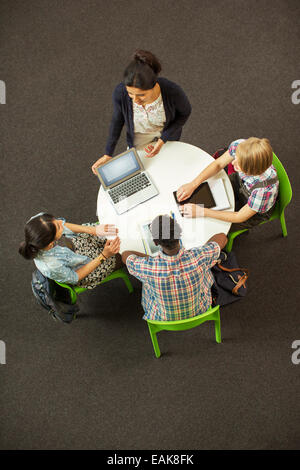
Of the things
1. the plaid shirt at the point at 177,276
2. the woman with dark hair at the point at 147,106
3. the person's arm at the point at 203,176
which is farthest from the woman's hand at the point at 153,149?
the plaid shirt at the point at 177,276

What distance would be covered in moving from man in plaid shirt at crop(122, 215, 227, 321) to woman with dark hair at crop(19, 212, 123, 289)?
0.25m

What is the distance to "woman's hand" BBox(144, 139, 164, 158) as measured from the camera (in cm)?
217

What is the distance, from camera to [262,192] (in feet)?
6.39

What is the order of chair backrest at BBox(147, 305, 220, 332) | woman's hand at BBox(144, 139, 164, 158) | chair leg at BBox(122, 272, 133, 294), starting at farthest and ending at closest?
chair leg at BBox(122, 272, 133, 294), woman's hand at BBox(144, 139, 164, 158), chair backrest at BBox(147, 305, 220, 332)

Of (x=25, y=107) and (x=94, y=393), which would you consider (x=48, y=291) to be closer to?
(x=94, y=393)

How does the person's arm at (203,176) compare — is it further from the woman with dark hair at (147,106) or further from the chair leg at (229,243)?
the chair leg at (229,243)

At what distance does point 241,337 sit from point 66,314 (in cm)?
119

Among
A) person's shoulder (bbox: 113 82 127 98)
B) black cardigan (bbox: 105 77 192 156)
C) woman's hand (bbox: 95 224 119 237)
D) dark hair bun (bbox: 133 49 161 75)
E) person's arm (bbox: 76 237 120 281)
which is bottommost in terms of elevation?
person's arm (bbox: 76 237 120 281)

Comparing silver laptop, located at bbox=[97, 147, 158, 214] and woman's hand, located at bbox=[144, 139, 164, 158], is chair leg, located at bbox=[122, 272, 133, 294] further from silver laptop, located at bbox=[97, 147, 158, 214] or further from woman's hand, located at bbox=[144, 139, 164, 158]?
woman's hand, located at bbox=[144, 139, 164, 158]

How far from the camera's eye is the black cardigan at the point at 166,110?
2072 millimetres

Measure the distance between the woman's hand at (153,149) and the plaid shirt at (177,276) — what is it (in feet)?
2.16

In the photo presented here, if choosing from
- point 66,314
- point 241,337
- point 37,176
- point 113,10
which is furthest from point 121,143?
point 241,337

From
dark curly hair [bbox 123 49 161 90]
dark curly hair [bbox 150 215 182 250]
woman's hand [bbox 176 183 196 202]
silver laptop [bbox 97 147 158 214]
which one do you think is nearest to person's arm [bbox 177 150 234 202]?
woman's hand [bbox 176 183 196 202]

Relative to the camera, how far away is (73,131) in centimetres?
308
